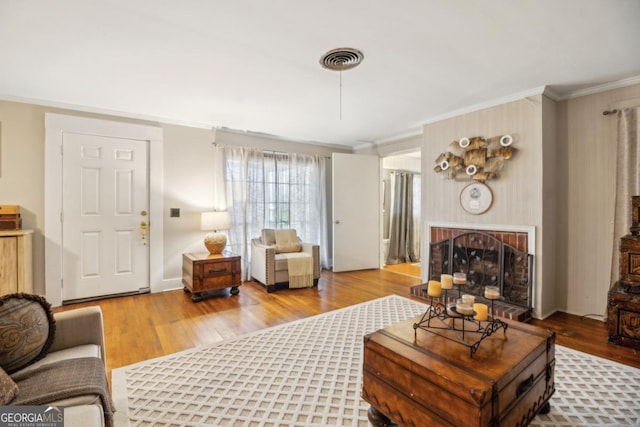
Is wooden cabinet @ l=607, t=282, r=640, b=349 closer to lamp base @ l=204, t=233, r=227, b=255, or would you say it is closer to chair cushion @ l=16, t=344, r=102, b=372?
chair cushion @ l=16, t=344, r=102, b=372

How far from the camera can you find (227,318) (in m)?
3.06

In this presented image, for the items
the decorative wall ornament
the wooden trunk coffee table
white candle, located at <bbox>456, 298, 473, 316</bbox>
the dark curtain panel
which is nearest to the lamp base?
the wooden trunk coffee table

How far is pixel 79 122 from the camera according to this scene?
11.6 ft

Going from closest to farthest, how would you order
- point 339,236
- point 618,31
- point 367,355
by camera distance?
point 367,355 < point 618,31 < point 339,236

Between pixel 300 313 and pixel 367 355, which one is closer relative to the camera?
pixel 367 355

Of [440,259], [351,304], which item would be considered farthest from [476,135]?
[351,304]

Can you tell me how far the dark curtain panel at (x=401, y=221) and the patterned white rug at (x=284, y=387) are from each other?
3.80 metres

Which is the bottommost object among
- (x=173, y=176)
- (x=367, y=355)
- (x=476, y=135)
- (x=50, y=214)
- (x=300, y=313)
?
(x=300, y=313)

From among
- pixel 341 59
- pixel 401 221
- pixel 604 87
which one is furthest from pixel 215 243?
pixel 604 87

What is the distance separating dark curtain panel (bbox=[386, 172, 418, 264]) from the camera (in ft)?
20.3

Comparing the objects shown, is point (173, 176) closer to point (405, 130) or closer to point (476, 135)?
point (405, 130)

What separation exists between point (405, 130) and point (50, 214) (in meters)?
4.75

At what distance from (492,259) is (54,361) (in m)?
3.77

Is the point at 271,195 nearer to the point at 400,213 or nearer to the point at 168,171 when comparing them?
the point at 168,171
